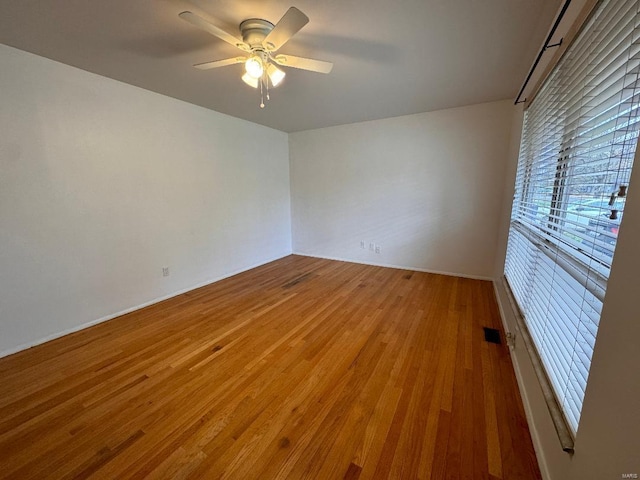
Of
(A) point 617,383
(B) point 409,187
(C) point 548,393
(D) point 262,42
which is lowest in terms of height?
(C) point 548,393

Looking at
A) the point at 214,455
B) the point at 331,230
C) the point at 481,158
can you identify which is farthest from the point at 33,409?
the point at 481,158

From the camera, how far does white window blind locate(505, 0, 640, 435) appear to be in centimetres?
87

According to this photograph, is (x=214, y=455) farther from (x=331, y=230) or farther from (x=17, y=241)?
(x=331, y=230)

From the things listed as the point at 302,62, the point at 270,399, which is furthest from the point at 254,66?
the point at 270,399

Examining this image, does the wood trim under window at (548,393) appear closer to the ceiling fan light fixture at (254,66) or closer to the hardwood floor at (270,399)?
the hardwood floor at (270,399)

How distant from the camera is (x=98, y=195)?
243cm

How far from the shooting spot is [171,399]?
1.56 metres

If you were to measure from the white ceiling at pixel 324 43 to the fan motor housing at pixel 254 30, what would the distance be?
0.04m

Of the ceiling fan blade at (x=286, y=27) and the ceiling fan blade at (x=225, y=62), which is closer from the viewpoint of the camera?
the ceiling fan blade at (x=286, y=27)

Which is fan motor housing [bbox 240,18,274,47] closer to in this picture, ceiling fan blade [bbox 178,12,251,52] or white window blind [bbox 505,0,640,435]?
ceiling fan blade [bbox 178,12,251,52]

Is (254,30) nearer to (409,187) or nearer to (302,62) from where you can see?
(302,62)

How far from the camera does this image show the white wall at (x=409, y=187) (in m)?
3.37

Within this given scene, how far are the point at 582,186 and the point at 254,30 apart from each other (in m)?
Result: 2.07

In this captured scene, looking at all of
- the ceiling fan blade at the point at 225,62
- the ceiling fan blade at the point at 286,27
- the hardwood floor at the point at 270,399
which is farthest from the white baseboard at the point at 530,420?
the ceiling fan blade at the point at 225,62
